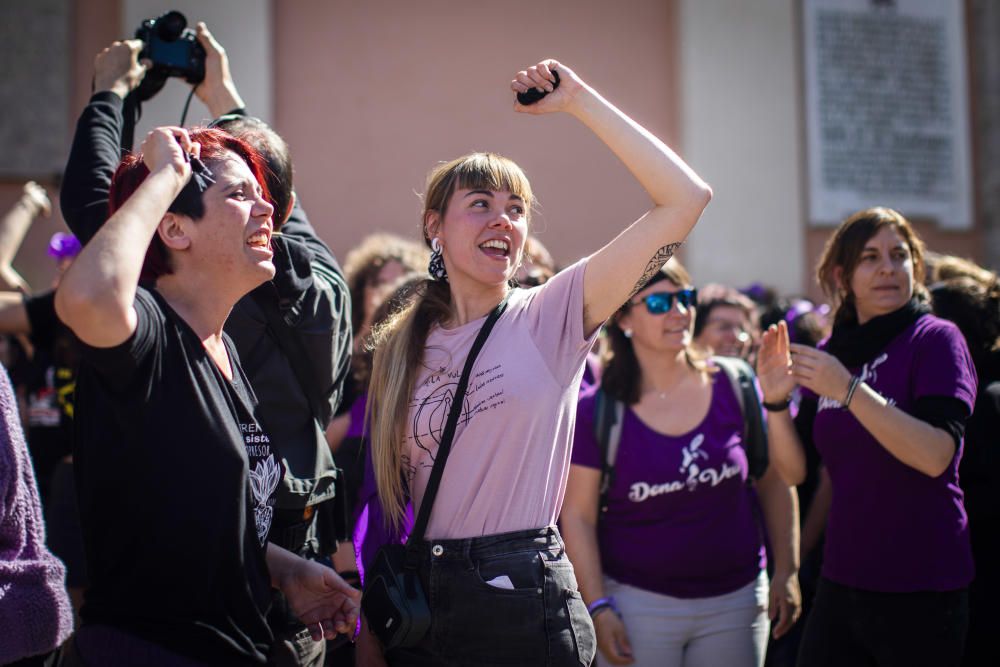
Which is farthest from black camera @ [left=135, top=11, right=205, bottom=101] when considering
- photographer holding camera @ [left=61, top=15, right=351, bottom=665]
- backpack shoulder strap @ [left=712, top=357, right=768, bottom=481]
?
backpack shoulder strap @ [left=712, top=357, right=768, bottom=481]

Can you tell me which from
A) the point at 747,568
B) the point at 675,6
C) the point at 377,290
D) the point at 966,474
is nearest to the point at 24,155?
the point at 377,290

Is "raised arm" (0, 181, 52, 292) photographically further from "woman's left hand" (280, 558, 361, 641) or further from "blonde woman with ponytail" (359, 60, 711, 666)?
"woman's left hand" (280, 558, 361, 641)

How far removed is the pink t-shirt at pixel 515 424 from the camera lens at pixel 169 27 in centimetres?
149

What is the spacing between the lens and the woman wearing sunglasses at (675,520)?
3211mm

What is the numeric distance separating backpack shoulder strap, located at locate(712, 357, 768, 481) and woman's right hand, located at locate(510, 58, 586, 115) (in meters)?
1.67

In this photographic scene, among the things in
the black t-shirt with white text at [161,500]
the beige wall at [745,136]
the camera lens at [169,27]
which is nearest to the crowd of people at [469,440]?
the black t-shirt with white text at [161,500]

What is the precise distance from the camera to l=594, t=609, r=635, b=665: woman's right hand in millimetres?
3209

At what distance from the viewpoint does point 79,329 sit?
1.57 meters

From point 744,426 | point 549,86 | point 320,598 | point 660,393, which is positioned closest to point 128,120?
point 549,86

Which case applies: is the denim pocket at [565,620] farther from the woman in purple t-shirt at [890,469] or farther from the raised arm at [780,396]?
the raised arm at [780,396]

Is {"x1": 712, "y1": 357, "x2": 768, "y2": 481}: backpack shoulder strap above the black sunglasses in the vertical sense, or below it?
below

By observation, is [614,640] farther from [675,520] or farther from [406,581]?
[406,581]

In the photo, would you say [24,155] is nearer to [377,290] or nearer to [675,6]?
[377,290]

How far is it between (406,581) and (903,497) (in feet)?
5.46
